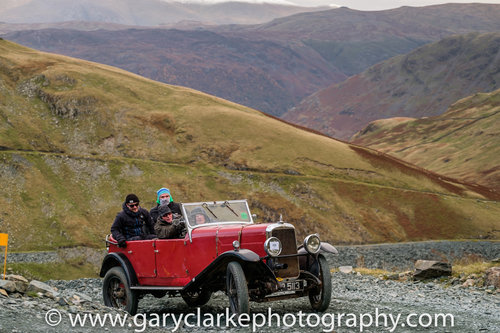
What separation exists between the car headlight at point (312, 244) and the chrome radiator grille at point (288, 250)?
0.51 metres

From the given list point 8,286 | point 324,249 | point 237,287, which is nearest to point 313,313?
point 324,249

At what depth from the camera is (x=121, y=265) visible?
1712 centimetres

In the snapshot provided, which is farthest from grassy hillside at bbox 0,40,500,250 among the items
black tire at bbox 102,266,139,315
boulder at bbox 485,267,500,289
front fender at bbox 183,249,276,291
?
boulder at bbox 485,267,500,289

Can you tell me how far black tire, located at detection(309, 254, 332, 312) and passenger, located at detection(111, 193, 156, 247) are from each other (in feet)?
18.6

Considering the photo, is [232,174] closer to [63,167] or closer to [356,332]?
[63,167]

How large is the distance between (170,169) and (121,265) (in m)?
63.0

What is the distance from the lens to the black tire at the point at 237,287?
13492 millimetres

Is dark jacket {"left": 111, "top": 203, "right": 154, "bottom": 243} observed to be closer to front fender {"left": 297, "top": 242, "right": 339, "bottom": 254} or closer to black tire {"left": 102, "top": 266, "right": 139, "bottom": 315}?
black tire {"left": 102, "top": 266, "right": 139, "bottom": 315}

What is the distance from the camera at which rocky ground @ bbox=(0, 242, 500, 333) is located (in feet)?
40.3

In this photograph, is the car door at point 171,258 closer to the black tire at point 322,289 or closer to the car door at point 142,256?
the car door at point 142,256

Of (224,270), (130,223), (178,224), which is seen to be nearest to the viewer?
(224,270)

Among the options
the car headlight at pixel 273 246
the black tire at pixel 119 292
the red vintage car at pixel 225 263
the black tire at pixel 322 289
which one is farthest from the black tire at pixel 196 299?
the car headlight at pixel 273 246

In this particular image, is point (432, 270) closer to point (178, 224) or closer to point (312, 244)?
point (312, 244)

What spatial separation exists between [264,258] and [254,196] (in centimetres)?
6424
